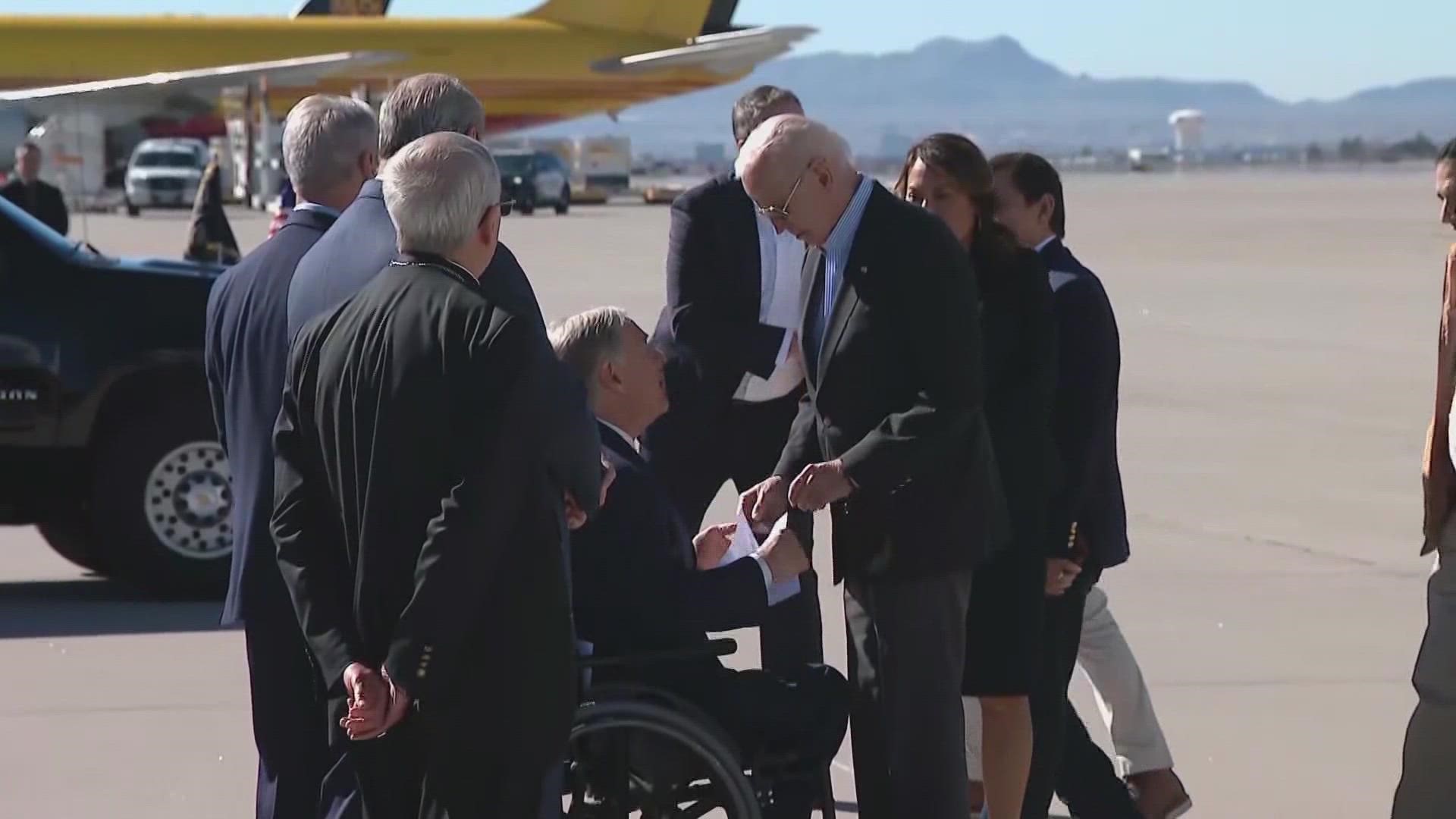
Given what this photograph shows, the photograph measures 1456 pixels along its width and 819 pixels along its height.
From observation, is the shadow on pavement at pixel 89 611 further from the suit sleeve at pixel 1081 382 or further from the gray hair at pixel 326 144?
the suit sleeve at pixel 1081 382

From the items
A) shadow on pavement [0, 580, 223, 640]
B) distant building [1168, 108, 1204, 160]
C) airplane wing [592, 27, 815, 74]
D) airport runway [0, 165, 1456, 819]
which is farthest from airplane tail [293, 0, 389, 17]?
distant building [1168, 108, 1204, 160]

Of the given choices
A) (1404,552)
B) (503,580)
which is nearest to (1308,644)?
(1404,552)

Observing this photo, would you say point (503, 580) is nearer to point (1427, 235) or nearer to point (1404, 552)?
point (1404, 552)

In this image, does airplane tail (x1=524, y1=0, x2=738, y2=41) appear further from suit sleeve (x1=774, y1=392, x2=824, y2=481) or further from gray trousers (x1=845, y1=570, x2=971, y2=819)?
gray trousers (x1=845, y1=570, x2=971, y2=819)

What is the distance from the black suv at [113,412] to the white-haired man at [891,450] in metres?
4.50

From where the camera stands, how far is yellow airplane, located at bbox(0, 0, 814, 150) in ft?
174

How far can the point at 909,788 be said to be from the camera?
4777 mm

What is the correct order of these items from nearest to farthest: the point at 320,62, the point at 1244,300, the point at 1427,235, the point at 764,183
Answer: the point at 764,183 < the point at 1244,300 < the point at 1427,235 < the point at 320,62

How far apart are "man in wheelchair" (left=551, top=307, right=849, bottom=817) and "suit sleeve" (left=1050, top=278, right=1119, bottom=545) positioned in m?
0.86

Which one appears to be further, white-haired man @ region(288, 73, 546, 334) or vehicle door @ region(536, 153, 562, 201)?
vehicle door @ region(536, 153, 562, 201)

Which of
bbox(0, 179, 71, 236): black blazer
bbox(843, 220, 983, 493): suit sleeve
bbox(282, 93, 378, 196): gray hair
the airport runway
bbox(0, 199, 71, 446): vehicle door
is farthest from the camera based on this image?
bbox(0, 179, 71, 236): black blazer

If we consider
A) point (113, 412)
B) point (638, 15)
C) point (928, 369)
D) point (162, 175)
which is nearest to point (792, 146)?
point (928, 369)

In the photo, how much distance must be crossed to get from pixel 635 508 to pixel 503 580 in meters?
1.07

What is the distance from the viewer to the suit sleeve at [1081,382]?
529 centimetres
